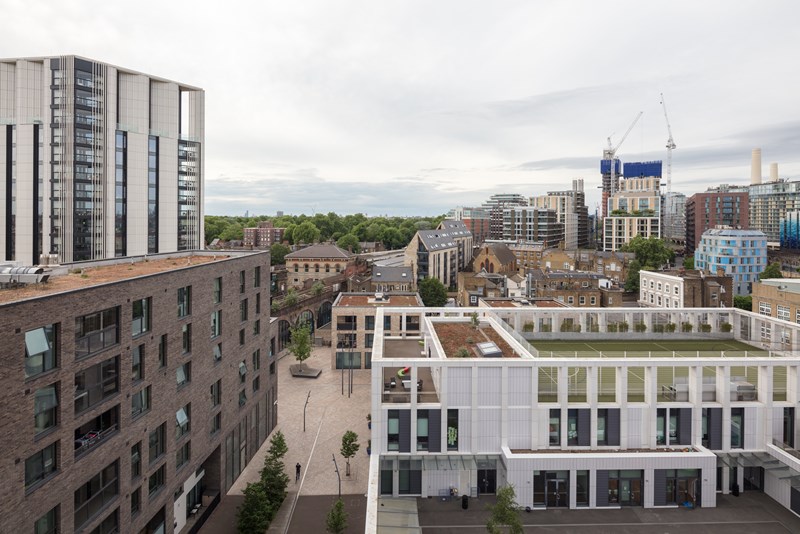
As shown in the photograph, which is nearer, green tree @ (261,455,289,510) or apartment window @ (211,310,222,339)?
green tree @ (261,455,289,510)

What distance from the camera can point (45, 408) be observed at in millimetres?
18156

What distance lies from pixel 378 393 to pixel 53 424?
51.9 ft

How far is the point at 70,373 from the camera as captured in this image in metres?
19.1

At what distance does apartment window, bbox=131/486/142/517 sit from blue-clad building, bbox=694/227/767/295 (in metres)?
115

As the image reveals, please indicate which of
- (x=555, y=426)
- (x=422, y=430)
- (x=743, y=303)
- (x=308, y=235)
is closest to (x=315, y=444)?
(x=422, y=430)

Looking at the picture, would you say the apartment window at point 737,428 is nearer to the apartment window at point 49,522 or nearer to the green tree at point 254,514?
the green tree at point 254,514

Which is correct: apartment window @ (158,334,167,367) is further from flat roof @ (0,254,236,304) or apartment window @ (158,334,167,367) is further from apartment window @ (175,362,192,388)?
flat roof @ (0,254,236,304)

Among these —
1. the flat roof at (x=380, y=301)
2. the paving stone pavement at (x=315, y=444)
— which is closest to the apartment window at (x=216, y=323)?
the paving stone pavement at (x=315, y=444)

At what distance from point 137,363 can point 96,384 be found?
3019 mm

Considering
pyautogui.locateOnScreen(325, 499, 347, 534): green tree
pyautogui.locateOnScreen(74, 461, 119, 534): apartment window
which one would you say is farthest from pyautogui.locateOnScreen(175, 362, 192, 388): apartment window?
pyautogui.locateOnScreen(325, 499, 347, 534): green tree

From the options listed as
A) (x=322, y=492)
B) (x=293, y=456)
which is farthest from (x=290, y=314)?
(x=322, y=492)

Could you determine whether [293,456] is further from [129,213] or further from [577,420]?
[129,213]

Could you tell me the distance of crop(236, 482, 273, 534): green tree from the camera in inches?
1102

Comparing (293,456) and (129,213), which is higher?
(129,213)
